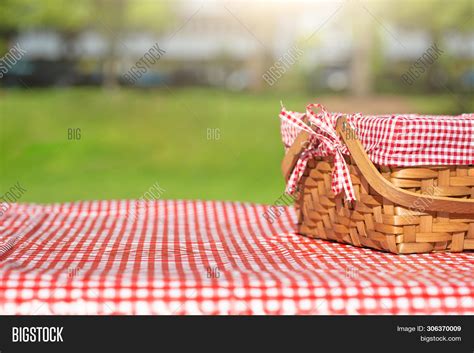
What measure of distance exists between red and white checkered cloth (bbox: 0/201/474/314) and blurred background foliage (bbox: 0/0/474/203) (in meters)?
5.14

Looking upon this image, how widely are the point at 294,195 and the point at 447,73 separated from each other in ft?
24.0

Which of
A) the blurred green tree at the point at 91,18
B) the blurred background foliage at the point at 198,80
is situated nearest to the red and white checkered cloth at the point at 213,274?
the blurred background foliage at the point at 198,80

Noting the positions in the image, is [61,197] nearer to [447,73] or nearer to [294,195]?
[294,195]

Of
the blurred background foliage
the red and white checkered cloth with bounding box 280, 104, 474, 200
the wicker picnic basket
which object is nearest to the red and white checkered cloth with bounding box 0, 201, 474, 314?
the wicker picnic basket

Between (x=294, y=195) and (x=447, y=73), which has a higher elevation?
(x=447, y=73)

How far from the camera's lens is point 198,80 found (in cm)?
755

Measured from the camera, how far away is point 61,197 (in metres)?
5.18

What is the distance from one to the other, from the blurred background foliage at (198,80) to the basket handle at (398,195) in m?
5.33

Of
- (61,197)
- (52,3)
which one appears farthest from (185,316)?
(52,3)

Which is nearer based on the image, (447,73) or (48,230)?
(48,230)

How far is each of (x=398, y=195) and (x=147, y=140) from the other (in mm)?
6207

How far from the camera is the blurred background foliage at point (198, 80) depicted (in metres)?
7.00

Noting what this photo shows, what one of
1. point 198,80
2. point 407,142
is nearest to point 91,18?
point 198,80
